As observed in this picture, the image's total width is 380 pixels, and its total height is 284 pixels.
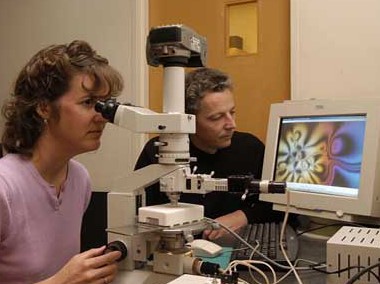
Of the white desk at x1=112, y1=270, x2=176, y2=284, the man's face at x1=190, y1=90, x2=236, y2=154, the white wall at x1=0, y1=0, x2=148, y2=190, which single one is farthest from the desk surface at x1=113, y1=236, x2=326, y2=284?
the white wall at x1=0, y1=0, x2=148, y2=190

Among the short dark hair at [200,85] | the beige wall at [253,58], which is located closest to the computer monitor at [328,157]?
the short dark hair at [200,85]

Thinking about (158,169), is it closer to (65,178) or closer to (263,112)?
(65,178)

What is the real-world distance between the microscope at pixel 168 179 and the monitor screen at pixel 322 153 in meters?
0.68

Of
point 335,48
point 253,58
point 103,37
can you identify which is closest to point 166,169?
point 335,48

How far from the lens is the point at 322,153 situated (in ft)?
5.19

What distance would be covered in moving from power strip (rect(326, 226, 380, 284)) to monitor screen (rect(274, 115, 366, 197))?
1.57 feet

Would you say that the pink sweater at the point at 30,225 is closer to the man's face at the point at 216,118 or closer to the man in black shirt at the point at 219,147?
the man in black shirt at the point at 219,147

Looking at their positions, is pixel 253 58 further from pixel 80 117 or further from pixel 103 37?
pixel 80 117

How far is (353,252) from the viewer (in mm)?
988

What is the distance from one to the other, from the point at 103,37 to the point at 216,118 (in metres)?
0.90

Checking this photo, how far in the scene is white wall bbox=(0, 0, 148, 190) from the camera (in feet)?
7.55

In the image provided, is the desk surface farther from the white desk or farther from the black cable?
the black cable

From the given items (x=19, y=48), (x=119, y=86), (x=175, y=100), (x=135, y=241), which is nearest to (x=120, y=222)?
(x=135, y=241)

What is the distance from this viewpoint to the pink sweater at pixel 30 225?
1.20 metres
